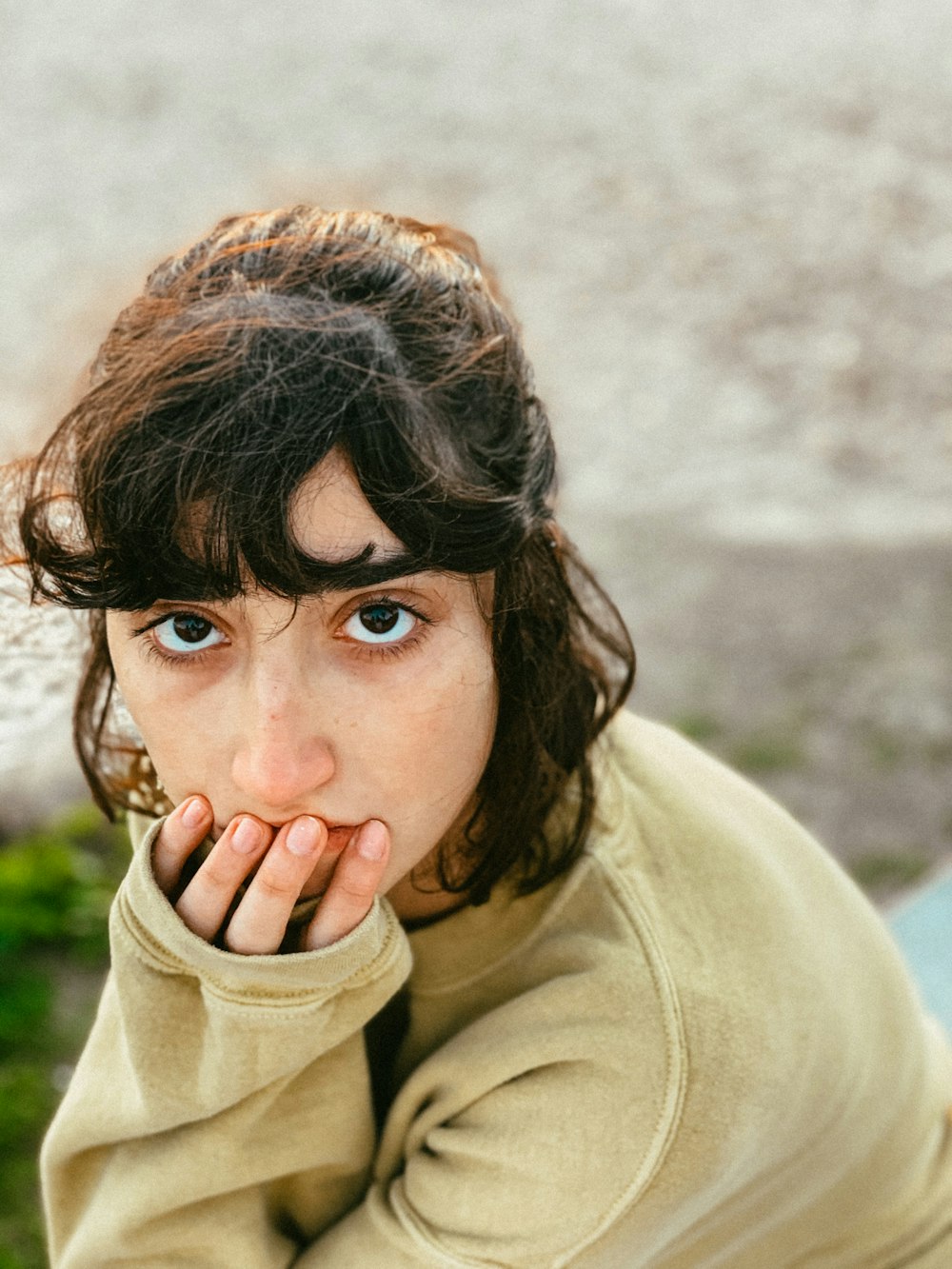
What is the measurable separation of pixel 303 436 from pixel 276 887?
0.34 metres

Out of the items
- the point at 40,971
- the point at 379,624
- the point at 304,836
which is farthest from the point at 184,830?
the point at 40,971

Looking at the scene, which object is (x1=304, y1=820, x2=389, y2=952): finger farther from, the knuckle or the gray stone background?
the gray stone background

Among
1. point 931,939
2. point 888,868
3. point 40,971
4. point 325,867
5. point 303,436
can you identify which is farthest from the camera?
point 888,868

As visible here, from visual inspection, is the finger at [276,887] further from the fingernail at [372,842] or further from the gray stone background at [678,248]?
the gray stone background at [678,248]

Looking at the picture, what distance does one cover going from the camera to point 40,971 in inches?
103

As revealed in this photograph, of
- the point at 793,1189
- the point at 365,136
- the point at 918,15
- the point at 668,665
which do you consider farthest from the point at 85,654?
the point at 918,15

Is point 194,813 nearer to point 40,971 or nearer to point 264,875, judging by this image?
point 264,875

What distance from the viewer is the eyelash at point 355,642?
1.03 meters

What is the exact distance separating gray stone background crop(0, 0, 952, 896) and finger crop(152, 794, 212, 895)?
1.84 metres

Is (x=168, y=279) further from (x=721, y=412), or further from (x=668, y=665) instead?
(x=721, y=412)

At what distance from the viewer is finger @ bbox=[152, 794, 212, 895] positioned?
1093 mm

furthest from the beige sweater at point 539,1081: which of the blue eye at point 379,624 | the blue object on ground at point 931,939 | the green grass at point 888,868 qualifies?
the green grass at point 888,868

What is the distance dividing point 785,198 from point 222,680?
14.0ft

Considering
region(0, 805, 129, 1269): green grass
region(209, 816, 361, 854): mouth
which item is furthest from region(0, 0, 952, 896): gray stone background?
region(209, 816, 361, 854): mouth
